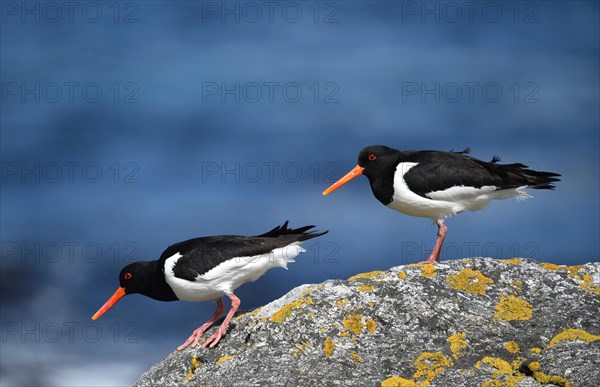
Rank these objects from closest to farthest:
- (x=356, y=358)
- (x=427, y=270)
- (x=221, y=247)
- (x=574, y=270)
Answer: (x=356, y=358) < (x=427, y=270) < (x=574, y=270) < (x=221, y=247)

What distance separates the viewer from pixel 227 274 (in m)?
7.92

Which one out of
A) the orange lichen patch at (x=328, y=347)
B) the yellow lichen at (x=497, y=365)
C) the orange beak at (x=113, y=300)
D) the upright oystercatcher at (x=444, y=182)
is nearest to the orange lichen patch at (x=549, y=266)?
the yellow lichen at (x=497, y=365)

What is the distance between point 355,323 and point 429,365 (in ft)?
2.26

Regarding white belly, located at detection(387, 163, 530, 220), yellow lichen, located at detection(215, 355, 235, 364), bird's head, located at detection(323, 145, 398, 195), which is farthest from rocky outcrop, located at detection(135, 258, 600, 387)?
bird's head, located at detection(323, 145, 398, 195)

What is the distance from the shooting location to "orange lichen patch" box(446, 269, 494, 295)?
6.53 m

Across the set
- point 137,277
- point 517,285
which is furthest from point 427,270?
point 137,277

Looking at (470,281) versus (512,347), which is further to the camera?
(470,281)

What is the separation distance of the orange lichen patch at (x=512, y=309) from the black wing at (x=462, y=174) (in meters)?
3.25

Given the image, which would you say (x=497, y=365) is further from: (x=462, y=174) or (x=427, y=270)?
(x=462, y=174)

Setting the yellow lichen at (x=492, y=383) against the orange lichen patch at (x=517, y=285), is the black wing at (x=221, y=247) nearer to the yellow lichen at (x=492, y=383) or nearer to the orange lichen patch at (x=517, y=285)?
the orange lichen patch at (x=517, y=285)

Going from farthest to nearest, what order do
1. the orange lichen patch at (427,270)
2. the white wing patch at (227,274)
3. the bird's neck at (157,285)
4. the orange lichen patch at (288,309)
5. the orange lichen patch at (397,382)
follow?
the bird's neck at (157,285)
the white wing patch at (227,274)
the orange lichen patch at (427,270)
the orange lichen patch at (288,309)
the orange lichen patch at (397,382)

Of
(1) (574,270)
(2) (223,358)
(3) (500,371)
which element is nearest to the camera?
(3) (500,371)

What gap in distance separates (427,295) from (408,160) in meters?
3.72

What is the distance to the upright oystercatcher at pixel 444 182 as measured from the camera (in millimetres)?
9547
